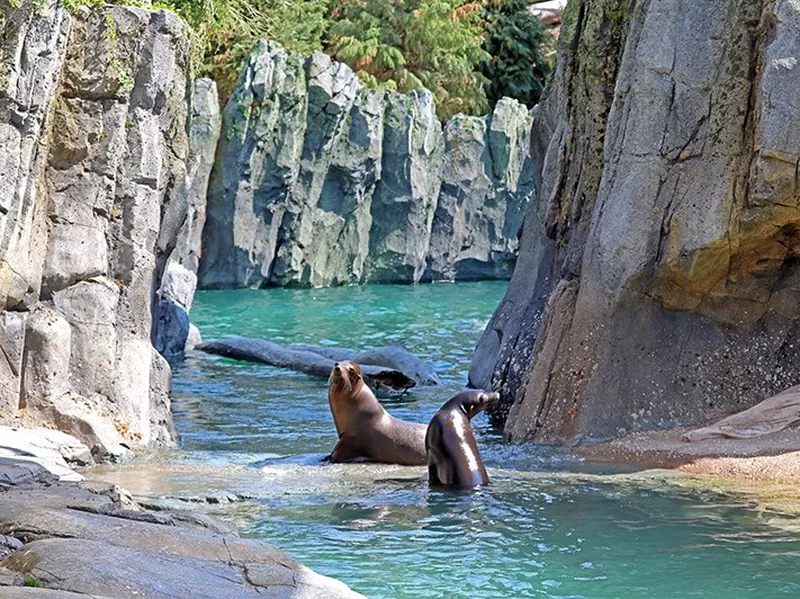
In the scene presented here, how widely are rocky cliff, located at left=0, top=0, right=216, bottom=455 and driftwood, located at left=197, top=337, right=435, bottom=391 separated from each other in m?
5.22

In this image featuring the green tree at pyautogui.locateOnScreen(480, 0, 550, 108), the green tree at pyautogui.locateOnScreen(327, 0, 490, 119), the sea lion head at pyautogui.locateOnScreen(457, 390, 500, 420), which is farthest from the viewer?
the green tree at pyautogui.locateOnScreen(480, 0, 550, 108)

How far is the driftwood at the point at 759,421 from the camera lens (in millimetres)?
10461

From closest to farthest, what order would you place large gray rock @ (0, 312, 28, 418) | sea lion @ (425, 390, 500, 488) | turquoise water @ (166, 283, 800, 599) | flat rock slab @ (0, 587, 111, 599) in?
flat rock slab @ (0, 587, 111, 599) < turquoise water @ (166, 283, 800, 599) < sea lion @ (425, 390, 500, 488) < large gray rock @ (0, 312, 28, 418)

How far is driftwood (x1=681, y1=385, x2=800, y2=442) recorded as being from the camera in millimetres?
10461

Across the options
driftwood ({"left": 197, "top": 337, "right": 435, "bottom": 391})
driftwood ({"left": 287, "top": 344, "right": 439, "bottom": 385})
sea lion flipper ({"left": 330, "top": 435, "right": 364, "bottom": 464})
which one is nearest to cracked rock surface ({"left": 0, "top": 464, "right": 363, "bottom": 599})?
sea lion flipper ({"left": 330, "top": 435, "right": 364, "bottom": 464})

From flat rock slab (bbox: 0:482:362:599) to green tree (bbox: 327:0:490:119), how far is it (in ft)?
113

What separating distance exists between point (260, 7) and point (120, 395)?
2723 cm

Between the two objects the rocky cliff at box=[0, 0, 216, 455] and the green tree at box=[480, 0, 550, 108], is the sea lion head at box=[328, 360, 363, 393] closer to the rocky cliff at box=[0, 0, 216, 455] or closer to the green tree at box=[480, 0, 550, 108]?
the rocky cliff at box=[0, 0, 216, 455]

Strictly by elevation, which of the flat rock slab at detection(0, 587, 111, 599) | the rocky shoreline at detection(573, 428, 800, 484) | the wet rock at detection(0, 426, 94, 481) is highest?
the rocky shoreline at detection(573, 428, 800, 484)

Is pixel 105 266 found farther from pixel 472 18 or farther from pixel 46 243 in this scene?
pixel 472 18

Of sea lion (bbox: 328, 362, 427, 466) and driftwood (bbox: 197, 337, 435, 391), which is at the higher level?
sea lion (bbox: 328, 362, 427, 466)

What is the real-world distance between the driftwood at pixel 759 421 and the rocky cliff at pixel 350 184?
2174 cm

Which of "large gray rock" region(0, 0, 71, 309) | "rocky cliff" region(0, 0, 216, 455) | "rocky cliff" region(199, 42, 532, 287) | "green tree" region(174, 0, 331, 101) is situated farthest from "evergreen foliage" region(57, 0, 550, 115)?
"large gray rock" region(0, 0, 71, 309)

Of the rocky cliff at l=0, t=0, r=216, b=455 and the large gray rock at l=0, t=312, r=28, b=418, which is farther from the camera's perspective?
the large gray rock at l=0, t=312, r=28, b=418
